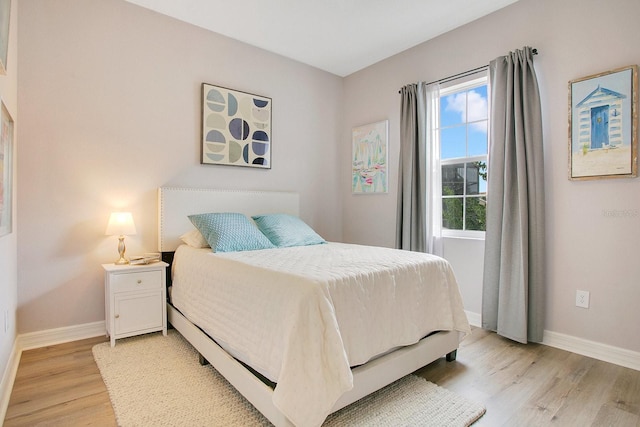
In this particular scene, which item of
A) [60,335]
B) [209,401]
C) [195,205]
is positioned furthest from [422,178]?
[60,335]

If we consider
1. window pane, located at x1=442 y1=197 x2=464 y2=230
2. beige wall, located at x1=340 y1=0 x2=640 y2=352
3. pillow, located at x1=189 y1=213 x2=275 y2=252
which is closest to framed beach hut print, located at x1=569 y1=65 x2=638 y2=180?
beige wall, located at x1=340 y1=0 x2=640 y2=352

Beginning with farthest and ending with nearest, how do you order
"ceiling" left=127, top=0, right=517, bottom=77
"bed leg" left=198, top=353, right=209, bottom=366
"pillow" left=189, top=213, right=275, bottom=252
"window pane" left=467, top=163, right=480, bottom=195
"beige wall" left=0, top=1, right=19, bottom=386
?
"window pane" left=467, top=163, right=480, bottom=195, "ceiling" left=127, top=0, right=517, bottom=77, "pillow" left=189, top=213, right=275, bottom=252, "bed leg" left=198, top=353, right=209, bottom=366, "beige wall" left=0, top=1, right=19, bottom=386

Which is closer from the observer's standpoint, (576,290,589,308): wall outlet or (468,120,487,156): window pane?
(576,290,589,308): wall outlet

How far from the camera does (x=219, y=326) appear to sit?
1.97 meters

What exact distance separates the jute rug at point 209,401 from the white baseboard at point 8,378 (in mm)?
421

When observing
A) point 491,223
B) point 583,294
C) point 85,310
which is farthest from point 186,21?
point 583,294

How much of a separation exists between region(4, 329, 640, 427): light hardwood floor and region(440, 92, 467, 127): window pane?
2.02 m

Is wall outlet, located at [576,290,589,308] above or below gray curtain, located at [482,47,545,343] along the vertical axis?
below

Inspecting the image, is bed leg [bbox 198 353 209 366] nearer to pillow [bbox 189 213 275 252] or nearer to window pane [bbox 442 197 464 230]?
A: pillow [bbox 189 213 275 252]

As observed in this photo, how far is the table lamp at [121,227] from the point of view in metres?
2.55

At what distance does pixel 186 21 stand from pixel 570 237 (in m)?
3.67

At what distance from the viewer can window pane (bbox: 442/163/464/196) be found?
3180 millimetres

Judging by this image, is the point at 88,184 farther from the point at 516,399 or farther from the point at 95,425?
the point at 516,399

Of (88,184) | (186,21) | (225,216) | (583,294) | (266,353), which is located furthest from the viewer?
(186,21)
